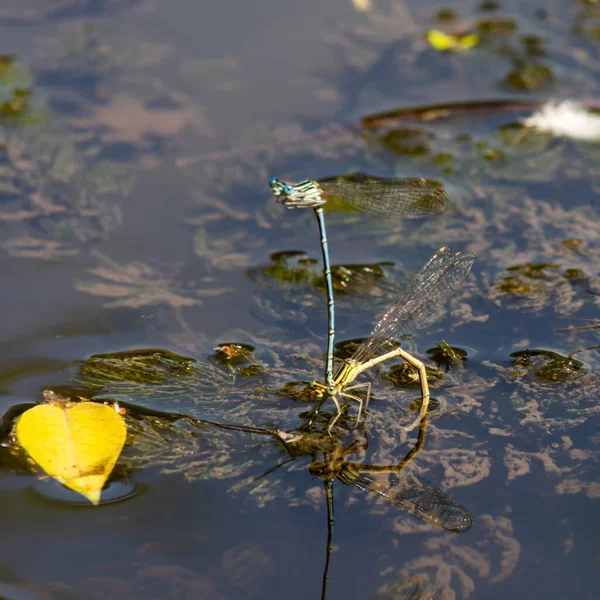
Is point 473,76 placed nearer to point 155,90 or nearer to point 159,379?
point 155,90

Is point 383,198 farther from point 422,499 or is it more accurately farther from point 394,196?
point 422,499

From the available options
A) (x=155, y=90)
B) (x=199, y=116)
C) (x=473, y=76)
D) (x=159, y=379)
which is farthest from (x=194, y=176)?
(x=473, y=76)

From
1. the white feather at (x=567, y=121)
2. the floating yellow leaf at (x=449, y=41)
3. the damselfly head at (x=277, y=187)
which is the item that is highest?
the damselfly head at (x=277, y=187)

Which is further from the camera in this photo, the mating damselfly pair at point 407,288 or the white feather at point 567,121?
the white feather at point 567,121

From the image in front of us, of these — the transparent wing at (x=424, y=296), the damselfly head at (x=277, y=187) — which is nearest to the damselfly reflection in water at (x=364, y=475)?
the transparent wing at (x=424, y=296)

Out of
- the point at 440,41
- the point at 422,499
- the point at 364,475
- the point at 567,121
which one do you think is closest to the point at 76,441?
the point at 364,475

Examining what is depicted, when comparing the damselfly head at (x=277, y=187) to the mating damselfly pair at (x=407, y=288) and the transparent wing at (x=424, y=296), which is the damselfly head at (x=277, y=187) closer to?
the mating damselfly pair at (x=407, y=288)
